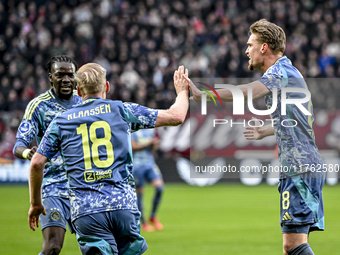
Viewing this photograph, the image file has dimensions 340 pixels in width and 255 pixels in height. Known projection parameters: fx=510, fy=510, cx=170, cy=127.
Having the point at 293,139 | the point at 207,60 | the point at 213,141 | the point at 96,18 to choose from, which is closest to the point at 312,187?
the point at 293,139

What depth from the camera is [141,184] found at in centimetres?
1098

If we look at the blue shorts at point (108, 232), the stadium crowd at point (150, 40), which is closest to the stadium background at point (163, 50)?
the stadium crowd at point (150, 40)

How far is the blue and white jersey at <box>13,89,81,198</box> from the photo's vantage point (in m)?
5.20

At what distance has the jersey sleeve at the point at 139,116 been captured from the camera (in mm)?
4098

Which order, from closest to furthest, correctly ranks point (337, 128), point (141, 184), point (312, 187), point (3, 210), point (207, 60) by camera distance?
point (312, 187)
point (141, 184)
point (3, 210)
point (337, 128)
point (207, 60)

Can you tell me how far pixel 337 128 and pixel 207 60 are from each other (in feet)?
20.2

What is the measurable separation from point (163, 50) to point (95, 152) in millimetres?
17561

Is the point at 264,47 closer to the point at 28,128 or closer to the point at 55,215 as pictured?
the point at 28,128

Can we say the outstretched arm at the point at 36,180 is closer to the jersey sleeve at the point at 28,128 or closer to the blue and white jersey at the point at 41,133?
the blue and white jersey at the point at 41,133

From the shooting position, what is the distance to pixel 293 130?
4.62m

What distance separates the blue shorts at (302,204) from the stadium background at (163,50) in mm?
10996

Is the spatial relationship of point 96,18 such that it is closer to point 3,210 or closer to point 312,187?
point 3,210

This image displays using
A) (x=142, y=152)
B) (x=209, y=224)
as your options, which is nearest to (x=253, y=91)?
(x=209, y=224)

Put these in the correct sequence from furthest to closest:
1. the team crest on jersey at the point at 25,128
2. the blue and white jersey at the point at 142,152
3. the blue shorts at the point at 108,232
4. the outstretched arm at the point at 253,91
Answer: the blue and white jersey at the point at 142,152, the team crest on jersey at the point at 25,128, the outstretched arm at the point at 253,91, the blue shorts at the point at 108,232
